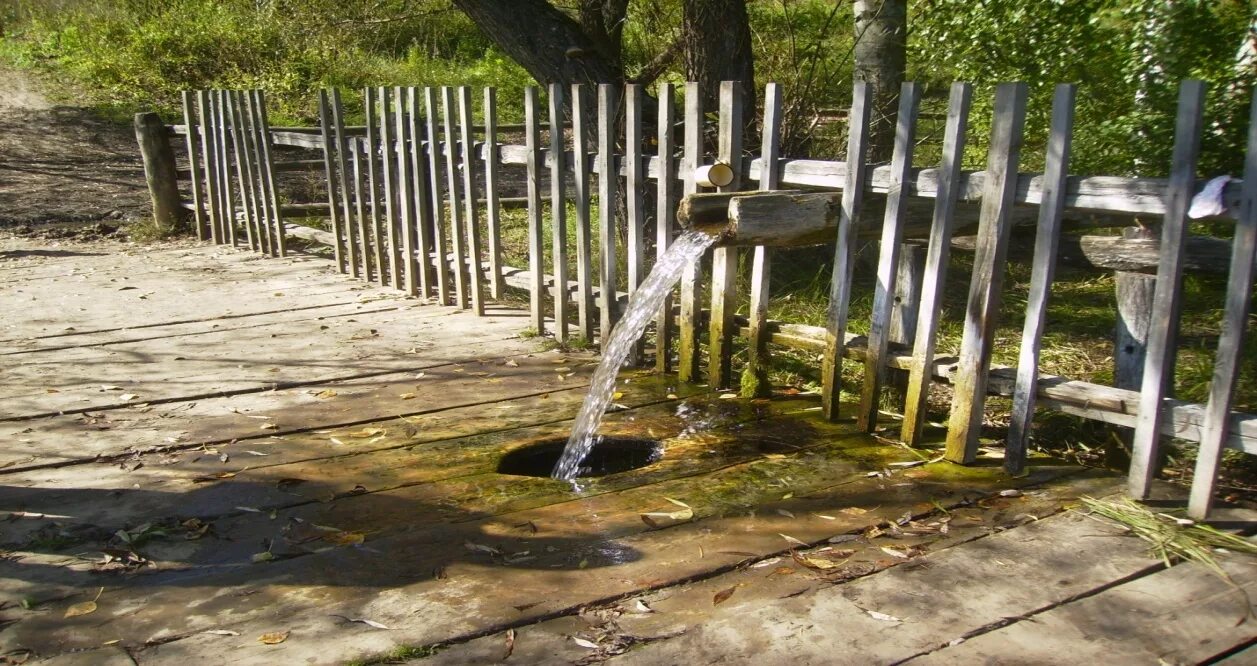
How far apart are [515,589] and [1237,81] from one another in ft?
14.1

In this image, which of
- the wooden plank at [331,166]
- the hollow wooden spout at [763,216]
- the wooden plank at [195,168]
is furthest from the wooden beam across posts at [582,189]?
the wooden plank at [195,168]

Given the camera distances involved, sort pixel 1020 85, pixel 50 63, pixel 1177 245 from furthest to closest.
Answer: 1. pixel 50 63
2. pixel 1020 85
3. pixel 1177 245

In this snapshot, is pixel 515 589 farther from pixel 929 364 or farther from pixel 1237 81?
pixel 1237 81

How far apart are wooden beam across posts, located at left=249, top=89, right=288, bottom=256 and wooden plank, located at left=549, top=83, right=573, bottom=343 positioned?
359cm

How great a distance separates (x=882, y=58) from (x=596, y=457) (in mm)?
4970

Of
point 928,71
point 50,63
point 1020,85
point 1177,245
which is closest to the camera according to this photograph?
point 1177,245

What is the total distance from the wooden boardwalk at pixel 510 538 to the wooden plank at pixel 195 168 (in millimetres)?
4707

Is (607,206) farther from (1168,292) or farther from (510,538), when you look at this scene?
(1168,292)

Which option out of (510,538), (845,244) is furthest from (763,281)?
(510,538)

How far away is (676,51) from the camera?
7527 millimetres

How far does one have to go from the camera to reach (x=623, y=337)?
5.26 meters

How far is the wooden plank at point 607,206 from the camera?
5.35 m

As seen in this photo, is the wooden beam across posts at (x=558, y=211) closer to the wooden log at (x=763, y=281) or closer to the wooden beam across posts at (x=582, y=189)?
the wooden beam across posts at (x=582, y=189)

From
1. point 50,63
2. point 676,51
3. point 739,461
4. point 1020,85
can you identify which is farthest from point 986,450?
point 50,63
